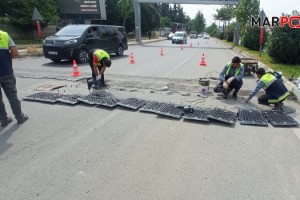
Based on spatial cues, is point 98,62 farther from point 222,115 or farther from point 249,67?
point 249,67

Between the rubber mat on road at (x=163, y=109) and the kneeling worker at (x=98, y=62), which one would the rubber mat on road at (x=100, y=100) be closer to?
the rubber mat on road at (x=163, y=109)

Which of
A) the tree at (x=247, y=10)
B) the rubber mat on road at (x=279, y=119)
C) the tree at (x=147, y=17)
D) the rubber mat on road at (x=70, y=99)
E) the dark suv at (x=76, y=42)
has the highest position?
Answer: the tree at (x=147, y=17)

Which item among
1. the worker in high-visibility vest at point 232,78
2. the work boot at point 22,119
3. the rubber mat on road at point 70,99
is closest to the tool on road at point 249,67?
the worker in high-visibility vest at point 232,78

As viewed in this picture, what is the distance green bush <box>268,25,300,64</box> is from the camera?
1202 cm

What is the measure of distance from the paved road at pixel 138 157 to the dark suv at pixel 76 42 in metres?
6.47

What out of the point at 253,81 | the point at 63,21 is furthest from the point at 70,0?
the point at 253,81

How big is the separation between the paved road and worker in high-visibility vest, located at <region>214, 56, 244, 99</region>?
1057 mm

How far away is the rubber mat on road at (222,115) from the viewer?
16.4 feet

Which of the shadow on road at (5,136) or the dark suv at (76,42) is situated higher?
the dark suv at (76,42)

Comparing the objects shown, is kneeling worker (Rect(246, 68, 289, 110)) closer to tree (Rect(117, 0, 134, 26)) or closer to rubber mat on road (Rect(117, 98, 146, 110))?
rubber mat on road (Rect(117, 98, 146, 110))

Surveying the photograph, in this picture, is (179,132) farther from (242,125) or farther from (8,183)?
(8,183)

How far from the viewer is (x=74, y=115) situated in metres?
5.28

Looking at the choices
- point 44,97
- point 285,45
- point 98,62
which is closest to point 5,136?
point 44,97

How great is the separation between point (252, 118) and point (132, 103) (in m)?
2.71
